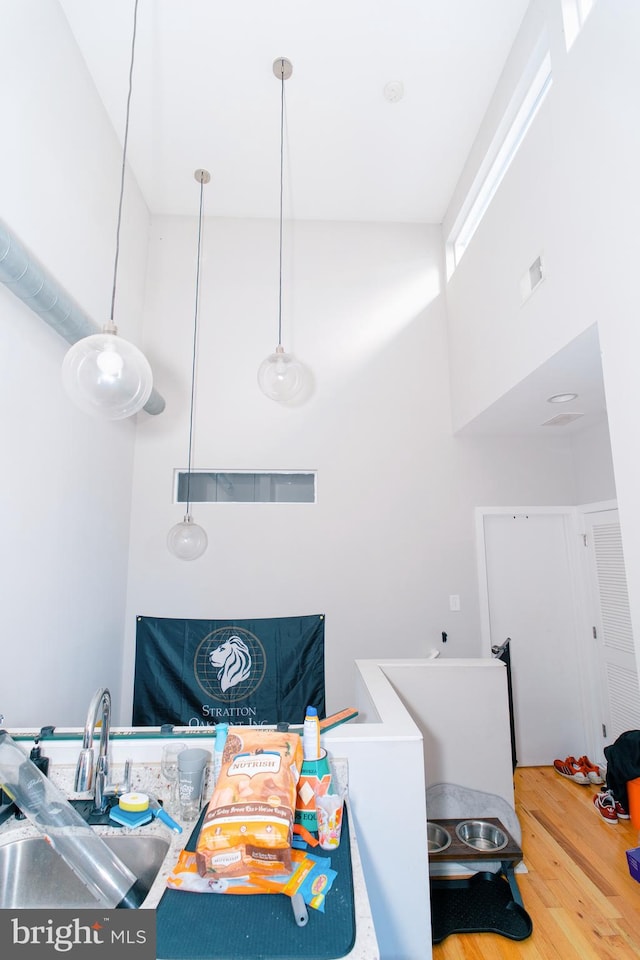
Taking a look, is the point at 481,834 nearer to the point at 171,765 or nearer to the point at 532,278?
the point at 171,765

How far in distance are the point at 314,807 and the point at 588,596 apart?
3.25 metres

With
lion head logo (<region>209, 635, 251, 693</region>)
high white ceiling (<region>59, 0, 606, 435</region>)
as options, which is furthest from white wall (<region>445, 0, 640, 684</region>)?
lion head logo (<region>209, 635, 251, 693</region>)

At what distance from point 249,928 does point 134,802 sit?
0.56 meters

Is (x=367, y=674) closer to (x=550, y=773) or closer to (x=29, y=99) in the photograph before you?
(x=550, y=773)

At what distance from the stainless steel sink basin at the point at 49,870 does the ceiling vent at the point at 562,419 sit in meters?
3.34

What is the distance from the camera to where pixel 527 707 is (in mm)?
3668

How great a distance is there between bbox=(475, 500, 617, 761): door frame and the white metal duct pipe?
315 centimetres

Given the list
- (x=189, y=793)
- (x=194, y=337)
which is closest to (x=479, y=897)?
(x=189, y=793)

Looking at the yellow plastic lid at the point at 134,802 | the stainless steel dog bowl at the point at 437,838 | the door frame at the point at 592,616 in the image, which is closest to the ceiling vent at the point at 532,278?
the door frame at the point at 592,616

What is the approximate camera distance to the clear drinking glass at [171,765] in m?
1.40

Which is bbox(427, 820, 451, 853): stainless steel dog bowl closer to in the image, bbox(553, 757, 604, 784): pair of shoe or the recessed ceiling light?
bbox(553, 757, 604, 784): pair of shoe

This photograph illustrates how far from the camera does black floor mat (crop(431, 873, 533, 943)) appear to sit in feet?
6.66

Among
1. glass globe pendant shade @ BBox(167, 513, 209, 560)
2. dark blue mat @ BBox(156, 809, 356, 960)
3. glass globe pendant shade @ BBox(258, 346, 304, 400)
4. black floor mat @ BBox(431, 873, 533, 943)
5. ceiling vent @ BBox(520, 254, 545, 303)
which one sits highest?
ceiling vent @ BBox(520, 254, 545, 303)

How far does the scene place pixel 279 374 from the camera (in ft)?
8.38
